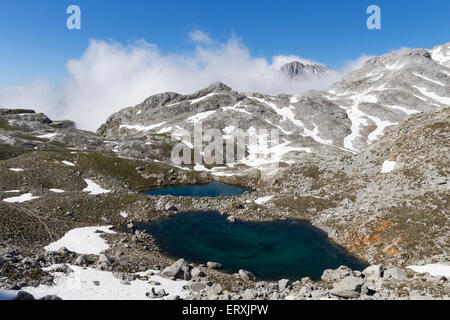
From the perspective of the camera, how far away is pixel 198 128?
19688 centimetres

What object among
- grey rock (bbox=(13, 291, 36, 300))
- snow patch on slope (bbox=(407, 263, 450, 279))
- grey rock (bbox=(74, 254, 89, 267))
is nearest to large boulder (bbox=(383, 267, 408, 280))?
snow patch on slope (bbox=(407, 263, 450, 279))

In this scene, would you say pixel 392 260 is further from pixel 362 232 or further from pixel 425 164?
pixel 425 164

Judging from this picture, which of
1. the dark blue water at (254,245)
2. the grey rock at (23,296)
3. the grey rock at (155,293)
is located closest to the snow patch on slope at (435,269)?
the dark blue water at (254,245)

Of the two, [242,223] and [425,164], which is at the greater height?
[425,164]

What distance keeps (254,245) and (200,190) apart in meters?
Answer: 49.7

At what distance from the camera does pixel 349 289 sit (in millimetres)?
27047

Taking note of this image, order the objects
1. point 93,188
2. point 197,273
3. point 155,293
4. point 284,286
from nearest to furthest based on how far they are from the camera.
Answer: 1. point 155,293
2. point 284,286
3. point 197,273
4. point 93,188

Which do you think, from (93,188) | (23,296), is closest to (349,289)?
(23,296)

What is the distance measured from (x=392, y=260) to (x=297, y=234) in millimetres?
18929

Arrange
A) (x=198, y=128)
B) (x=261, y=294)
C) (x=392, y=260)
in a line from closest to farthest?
(x=261, y=294)
(x=392, y=260)
(x=198, y=128)

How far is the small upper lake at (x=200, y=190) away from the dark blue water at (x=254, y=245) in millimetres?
25368

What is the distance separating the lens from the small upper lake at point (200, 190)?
9175cm

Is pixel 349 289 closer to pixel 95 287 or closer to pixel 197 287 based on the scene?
pixel 197 287
